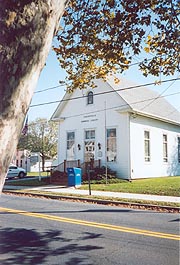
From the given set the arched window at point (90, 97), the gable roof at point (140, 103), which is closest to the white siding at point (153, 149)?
the gable roof at point (140, 103)

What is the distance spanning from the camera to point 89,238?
6.06m

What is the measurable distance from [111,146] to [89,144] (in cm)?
211

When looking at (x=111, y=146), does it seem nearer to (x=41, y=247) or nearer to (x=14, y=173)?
(x=14, y=173)

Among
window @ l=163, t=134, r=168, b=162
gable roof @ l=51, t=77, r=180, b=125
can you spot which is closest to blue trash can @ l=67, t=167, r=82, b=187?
gable roof @ l=51, t=77, r=180, b=125

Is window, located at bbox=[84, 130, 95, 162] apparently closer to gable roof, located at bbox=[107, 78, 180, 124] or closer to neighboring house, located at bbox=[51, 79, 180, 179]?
neighboring house, located at bbox=[51, 79, 180, 179]

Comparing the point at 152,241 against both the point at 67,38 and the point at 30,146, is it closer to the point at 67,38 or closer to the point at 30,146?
the point at 67,38

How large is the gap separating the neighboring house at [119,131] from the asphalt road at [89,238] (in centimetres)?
1159

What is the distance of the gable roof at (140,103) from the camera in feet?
70.1

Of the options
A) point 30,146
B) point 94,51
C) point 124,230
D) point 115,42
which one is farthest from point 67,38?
point 30,146

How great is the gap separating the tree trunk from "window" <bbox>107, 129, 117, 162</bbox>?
63.7 ft

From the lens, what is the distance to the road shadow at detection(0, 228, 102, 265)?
15.6ft

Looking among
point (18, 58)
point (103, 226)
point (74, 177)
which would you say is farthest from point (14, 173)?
point (18, 58)

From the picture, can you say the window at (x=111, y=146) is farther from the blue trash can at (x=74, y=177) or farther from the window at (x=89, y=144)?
the blue trash can at (x=74, y=177)

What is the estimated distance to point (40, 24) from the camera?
66.4 inches
